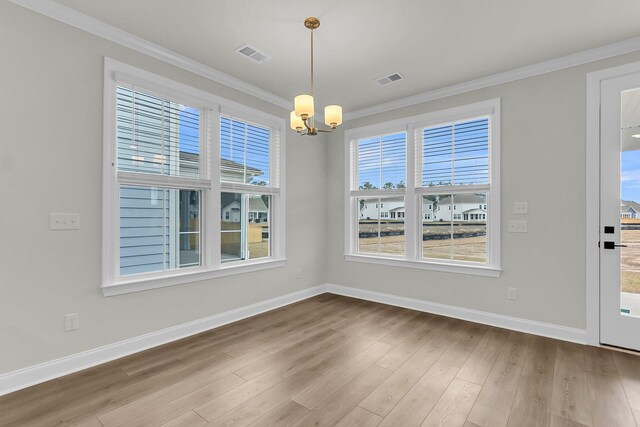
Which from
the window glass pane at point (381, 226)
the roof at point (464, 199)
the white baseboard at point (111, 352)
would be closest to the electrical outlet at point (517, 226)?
the roof at point (464, 199)

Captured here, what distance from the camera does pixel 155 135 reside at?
9.76 ft

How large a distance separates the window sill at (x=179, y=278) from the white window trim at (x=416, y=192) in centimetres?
148

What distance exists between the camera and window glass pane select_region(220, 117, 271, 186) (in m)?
3.59

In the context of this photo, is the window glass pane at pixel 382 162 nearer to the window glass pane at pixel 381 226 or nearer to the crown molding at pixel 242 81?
the window glass pane at pixel 381 226

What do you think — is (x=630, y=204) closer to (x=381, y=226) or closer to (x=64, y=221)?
(x=381, y=226)

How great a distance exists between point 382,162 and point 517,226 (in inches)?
75.5

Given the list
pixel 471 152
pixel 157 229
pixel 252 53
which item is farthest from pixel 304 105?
pixel 471 152

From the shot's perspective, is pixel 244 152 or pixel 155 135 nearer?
pixel 155 135

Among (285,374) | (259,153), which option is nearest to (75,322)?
(285,374)

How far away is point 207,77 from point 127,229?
180 cm

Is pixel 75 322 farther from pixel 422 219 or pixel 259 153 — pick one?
pixel 422 219

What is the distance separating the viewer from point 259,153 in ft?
13.2

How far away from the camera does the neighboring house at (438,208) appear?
3.71m

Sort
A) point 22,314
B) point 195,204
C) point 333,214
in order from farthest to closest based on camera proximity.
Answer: point 333,214
point 195,204
point 22,314
